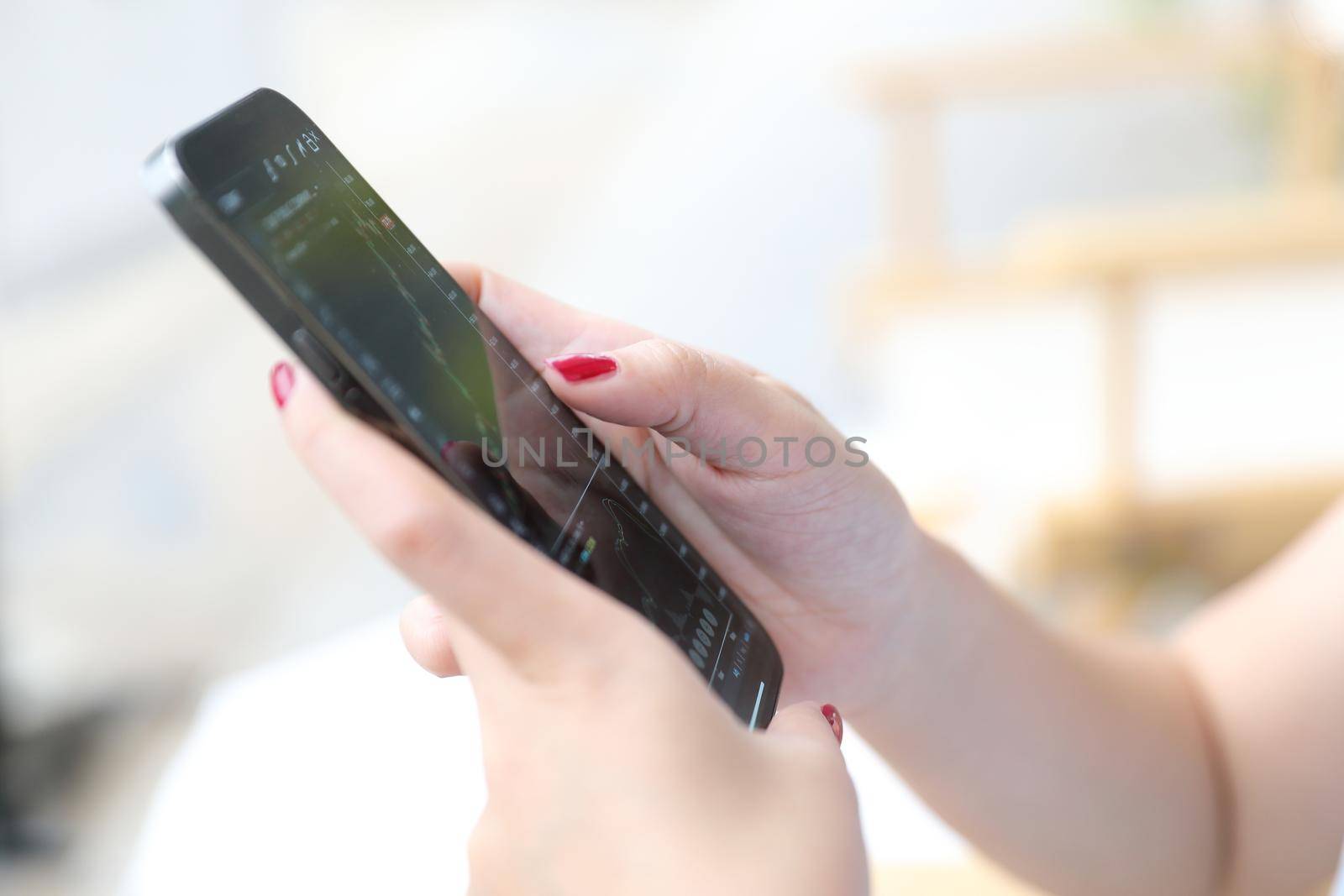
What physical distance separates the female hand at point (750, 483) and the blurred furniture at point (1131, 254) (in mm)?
853

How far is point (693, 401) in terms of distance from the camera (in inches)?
20.4

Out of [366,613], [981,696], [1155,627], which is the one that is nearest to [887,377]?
[1155,627]

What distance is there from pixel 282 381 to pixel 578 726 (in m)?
0.14

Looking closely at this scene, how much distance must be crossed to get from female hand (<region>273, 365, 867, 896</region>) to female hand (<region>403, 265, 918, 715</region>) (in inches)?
6.1

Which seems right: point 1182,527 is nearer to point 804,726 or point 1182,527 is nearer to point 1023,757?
point 1023,757

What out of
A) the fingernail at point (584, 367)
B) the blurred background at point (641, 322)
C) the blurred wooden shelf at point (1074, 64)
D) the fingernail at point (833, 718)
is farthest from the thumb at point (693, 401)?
the blurred wooden shelf at point (1074, 64)

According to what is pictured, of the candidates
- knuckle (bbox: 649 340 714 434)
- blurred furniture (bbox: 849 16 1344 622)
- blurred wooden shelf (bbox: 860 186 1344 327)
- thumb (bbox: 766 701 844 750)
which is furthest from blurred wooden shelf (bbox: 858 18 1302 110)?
thumb (bbox: 766 701 844 750)

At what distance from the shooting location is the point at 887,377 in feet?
6.22

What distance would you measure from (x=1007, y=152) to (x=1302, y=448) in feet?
6.79

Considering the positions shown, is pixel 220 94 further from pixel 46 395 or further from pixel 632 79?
pixel 632 79

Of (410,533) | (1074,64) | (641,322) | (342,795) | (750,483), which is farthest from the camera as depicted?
(641,322)

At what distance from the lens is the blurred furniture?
4.81 feet

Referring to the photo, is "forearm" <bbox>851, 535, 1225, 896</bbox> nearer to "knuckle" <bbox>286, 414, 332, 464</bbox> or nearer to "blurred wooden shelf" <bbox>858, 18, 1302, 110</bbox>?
"knuckle" <bbox>286, 414, 332, 464</bbox>

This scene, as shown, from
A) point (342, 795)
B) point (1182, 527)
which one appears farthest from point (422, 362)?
point (1182, 527)
